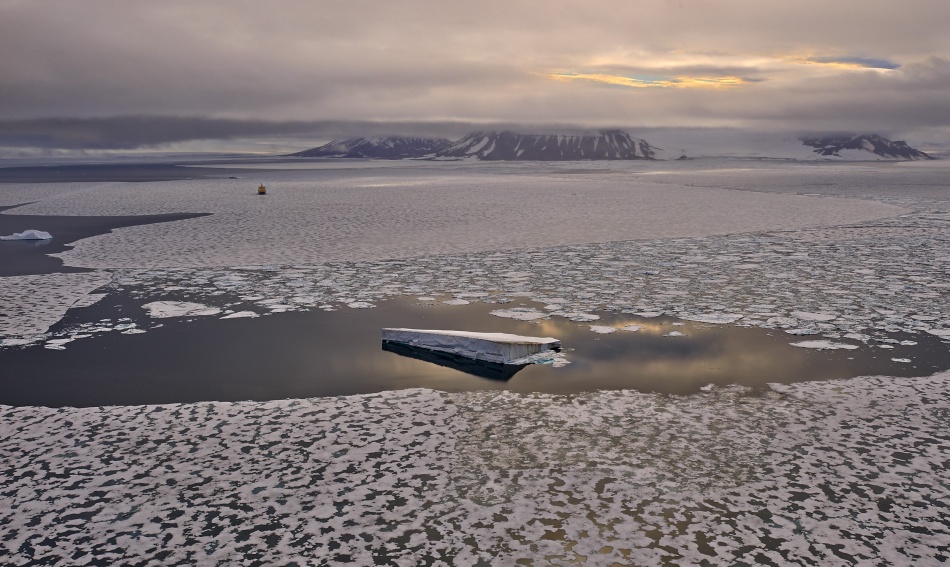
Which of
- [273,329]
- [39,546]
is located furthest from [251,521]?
[273,329]

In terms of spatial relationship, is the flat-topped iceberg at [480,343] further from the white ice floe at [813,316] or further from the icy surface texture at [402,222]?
the icy surface texture at [402,222]

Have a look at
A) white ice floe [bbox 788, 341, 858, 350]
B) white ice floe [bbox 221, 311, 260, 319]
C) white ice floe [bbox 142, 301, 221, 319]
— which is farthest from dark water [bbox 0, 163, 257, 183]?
white ice floe [bbox 788, 341, 858, 350]

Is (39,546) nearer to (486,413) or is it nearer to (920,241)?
(486,413)

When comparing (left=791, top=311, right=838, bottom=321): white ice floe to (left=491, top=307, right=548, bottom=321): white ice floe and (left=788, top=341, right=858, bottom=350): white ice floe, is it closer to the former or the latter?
(left=788, top=341, right=858, bottom=350): white ice floe

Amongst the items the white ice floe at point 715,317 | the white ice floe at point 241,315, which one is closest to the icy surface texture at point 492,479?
the white ice floe at point 715,317

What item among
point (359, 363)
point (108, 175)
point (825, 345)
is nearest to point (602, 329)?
point (825, 345)

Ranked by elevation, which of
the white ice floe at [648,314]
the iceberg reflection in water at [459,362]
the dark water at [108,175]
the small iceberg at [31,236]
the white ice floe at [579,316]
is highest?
the dark water at [108,175]
